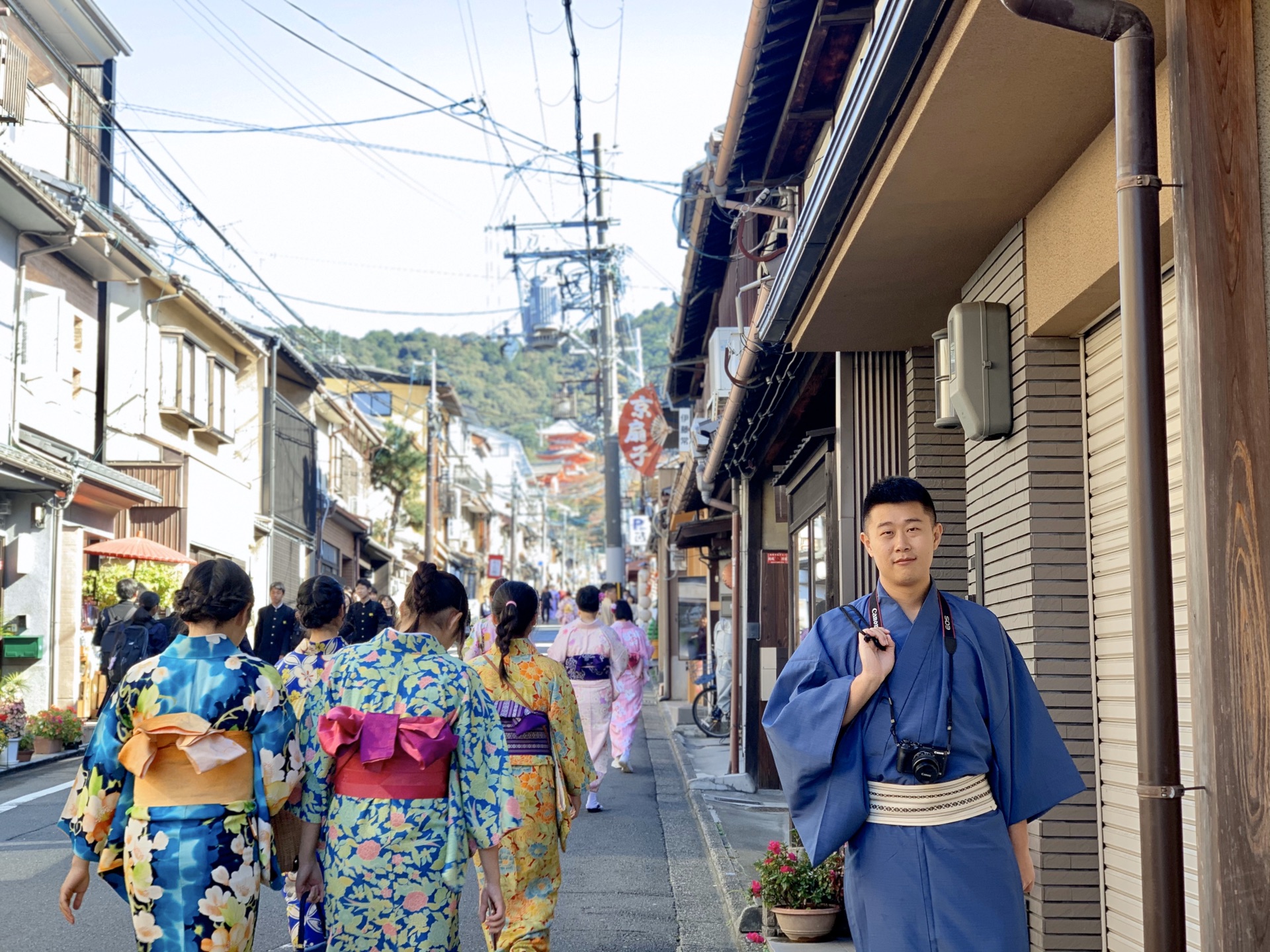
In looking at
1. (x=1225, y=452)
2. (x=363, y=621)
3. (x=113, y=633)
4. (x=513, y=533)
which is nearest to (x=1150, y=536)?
(x=1225, y=452)

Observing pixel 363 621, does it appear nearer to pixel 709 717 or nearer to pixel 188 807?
pixel 709 717

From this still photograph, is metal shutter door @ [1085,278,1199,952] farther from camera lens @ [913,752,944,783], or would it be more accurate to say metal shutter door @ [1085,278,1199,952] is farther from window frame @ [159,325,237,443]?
window frame @ [159,325,237,443]

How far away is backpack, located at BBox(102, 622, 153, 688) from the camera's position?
48.4 ft

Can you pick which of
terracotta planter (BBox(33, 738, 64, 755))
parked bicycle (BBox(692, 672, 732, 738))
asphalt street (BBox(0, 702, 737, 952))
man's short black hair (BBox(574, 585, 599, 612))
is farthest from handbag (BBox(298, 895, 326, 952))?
parked bicycle (BBox(692, 672, 732, 738))

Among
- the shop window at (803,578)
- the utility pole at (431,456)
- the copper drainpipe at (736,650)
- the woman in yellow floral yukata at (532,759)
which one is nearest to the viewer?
the woman in yellow floral yukata at (532,759)

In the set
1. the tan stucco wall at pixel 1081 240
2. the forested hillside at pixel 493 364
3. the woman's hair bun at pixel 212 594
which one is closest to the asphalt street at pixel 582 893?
the woman's hair bun at pixel 212 594

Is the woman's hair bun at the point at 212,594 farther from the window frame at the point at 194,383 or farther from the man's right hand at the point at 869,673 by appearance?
the window frame at the point at 194,383

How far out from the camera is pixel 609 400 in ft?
86.3

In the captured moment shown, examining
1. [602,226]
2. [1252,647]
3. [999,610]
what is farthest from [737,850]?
[602,226]

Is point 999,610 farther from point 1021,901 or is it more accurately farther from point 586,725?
point 586,725

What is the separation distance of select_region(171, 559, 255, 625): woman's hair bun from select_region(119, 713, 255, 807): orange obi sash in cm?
36

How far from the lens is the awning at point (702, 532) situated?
1920 centimetres

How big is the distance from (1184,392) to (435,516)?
183 ft

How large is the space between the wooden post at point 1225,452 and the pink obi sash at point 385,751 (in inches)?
102
